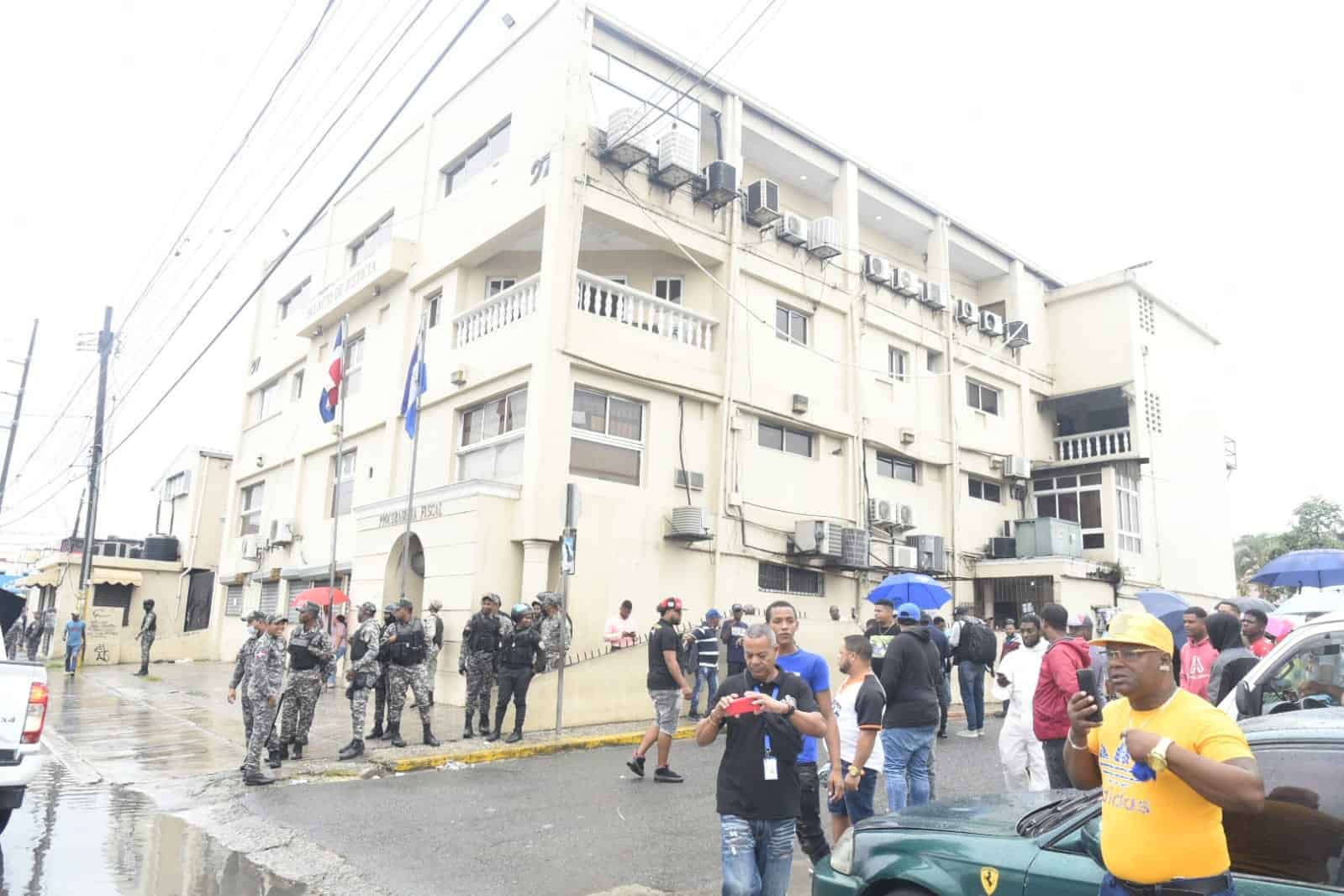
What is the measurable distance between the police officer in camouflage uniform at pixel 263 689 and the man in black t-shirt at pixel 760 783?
21.3 feet

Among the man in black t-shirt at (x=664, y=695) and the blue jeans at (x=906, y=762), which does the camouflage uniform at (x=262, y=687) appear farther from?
the blue jeans at (x=906, y=762)

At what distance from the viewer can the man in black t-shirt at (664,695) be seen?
9.30 m

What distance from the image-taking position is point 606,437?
54.5 feet

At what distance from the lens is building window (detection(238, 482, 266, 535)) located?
27.0m

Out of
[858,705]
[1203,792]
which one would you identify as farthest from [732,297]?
[1203,792]

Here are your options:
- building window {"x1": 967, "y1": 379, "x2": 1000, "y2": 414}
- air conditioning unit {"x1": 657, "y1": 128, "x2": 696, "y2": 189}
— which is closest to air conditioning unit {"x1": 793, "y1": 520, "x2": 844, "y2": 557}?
air conditioning unit {"x1": 657, "y1": 128, "x2": 696, "y2": 189}

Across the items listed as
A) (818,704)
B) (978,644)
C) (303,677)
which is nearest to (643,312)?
(978,644)

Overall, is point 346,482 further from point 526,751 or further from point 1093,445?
point 1093,445

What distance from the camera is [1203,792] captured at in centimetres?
258

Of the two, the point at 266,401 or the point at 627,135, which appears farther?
the point at 266,401

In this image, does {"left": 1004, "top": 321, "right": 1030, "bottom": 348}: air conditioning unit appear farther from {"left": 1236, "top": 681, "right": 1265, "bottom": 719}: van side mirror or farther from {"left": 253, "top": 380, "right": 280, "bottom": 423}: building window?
{"left": 253, "top": 380, "right": 280, "bottom": 423}: building window

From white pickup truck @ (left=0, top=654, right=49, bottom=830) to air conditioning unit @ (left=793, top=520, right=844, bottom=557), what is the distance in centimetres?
1379

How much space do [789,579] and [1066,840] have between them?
1529 cm

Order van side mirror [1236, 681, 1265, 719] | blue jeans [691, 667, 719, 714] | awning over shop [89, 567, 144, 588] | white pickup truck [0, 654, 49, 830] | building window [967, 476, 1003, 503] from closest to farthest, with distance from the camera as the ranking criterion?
van side mirror [1236, 681, 1265, 719], white pickup truck [0, 654, 49, 830], blue jeans [691, 667, 719, 714], building window [967, 476, 1003, 503], awning over shop [89, 567, 144, 588]
